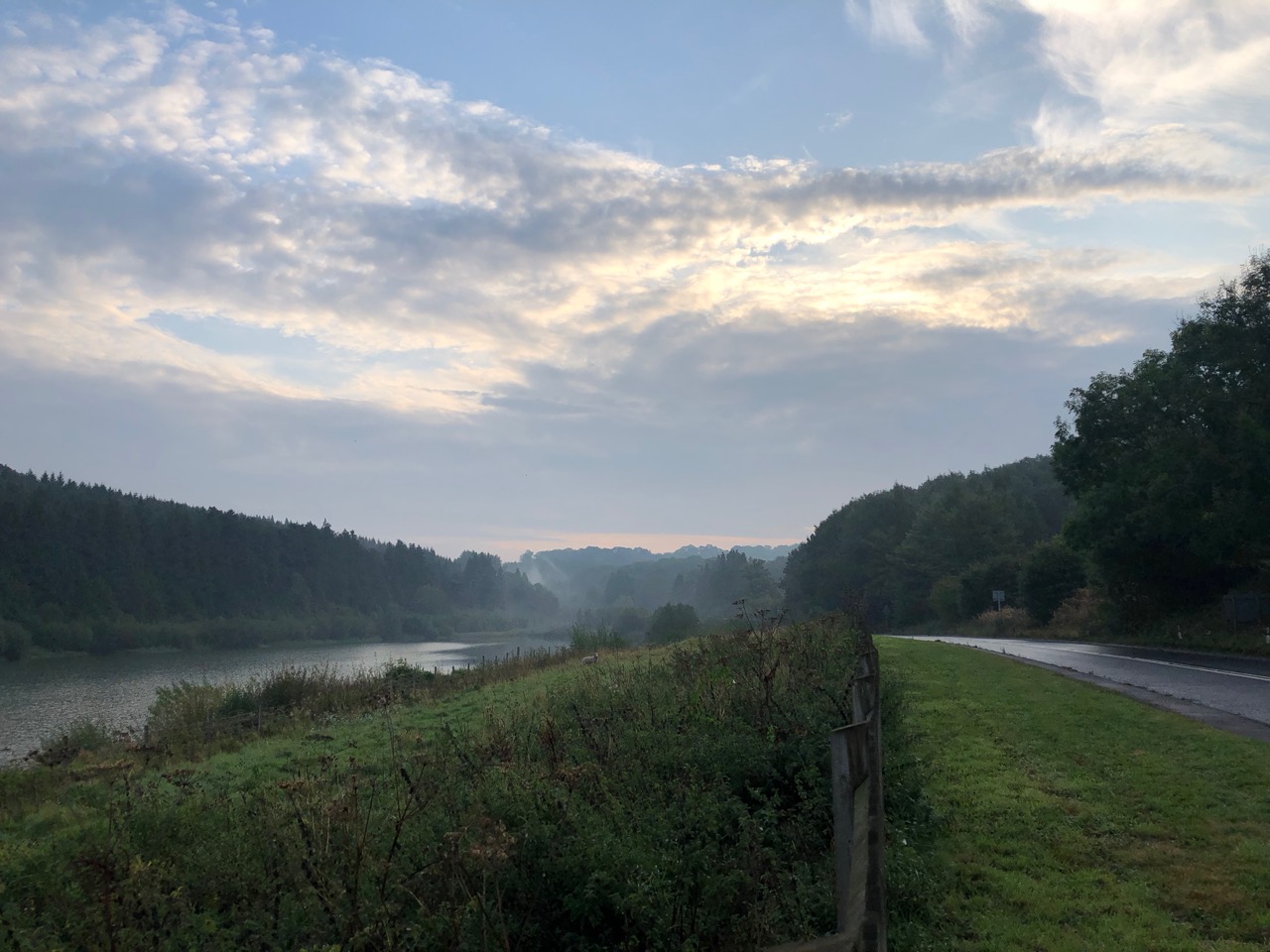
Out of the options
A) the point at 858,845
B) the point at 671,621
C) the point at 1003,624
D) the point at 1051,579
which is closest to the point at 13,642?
the point at 671,621

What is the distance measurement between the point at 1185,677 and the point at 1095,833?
13291 mm

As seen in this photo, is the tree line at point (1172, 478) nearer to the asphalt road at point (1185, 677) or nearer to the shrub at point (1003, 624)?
the shrub at point (1003, 624)

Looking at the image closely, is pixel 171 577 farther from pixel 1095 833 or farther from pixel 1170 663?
pixel 1095 833

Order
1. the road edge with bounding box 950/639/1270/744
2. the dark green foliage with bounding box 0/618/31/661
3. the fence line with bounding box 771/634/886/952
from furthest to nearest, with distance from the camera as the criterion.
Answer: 1. the dark green foliage with bounding box 0/618/31/661
2. the road edge with bounding box 950/639/1270/744
3. the fence line with bounding box 771/634/886/952

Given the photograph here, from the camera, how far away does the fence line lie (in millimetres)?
2193

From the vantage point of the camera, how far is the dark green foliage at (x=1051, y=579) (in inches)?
1924

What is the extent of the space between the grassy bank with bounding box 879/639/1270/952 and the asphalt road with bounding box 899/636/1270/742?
1300 mm

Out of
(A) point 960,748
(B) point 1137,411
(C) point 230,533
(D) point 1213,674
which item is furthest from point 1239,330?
(C) point 230,533

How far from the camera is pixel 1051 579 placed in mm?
49656

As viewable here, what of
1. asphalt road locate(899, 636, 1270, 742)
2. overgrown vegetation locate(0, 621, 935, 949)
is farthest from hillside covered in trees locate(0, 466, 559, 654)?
A: overgrown vegetation locate(0, 621, 935, 949)

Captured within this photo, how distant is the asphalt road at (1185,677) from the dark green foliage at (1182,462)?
19.8 ft

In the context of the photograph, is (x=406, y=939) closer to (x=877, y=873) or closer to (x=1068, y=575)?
(x=877, y=873)

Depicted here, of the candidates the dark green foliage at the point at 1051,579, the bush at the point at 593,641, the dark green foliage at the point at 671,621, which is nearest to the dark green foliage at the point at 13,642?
the bush at the point at 593,641

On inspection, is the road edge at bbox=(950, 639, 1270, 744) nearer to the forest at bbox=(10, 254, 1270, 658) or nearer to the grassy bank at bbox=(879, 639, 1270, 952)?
the grassy bank at bbox=(879, 639, 1270, 952)
